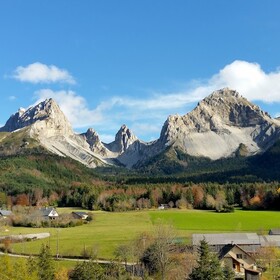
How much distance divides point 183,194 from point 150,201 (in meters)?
14.5

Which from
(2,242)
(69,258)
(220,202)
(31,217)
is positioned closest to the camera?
(69,258)

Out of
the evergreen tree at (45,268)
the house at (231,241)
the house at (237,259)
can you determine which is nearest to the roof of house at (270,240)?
the house at (231,241)

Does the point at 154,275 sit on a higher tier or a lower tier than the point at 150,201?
lower

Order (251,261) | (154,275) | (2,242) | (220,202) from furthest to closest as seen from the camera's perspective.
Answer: (220,202) → (2,242) → (251,261) → (154,275)

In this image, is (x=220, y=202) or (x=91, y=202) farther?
(x=91, y=202)

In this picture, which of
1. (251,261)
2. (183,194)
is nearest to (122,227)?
(251,261)

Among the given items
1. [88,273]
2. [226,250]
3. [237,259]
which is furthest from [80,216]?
[88,273]

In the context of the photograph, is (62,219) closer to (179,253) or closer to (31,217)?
(31,217)

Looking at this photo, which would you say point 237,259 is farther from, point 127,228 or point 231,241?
point 127,228

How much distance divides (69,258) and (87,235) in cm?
2572

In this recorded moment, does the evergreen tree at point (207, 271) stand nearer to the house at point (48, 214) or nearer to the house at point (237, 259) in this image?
the house at point (237, 259)

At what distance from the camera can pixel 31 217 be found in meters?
145

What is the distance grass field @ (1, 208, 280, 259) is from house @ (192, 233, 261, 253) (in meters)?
5.59

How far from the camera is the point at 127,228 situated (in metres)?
122
